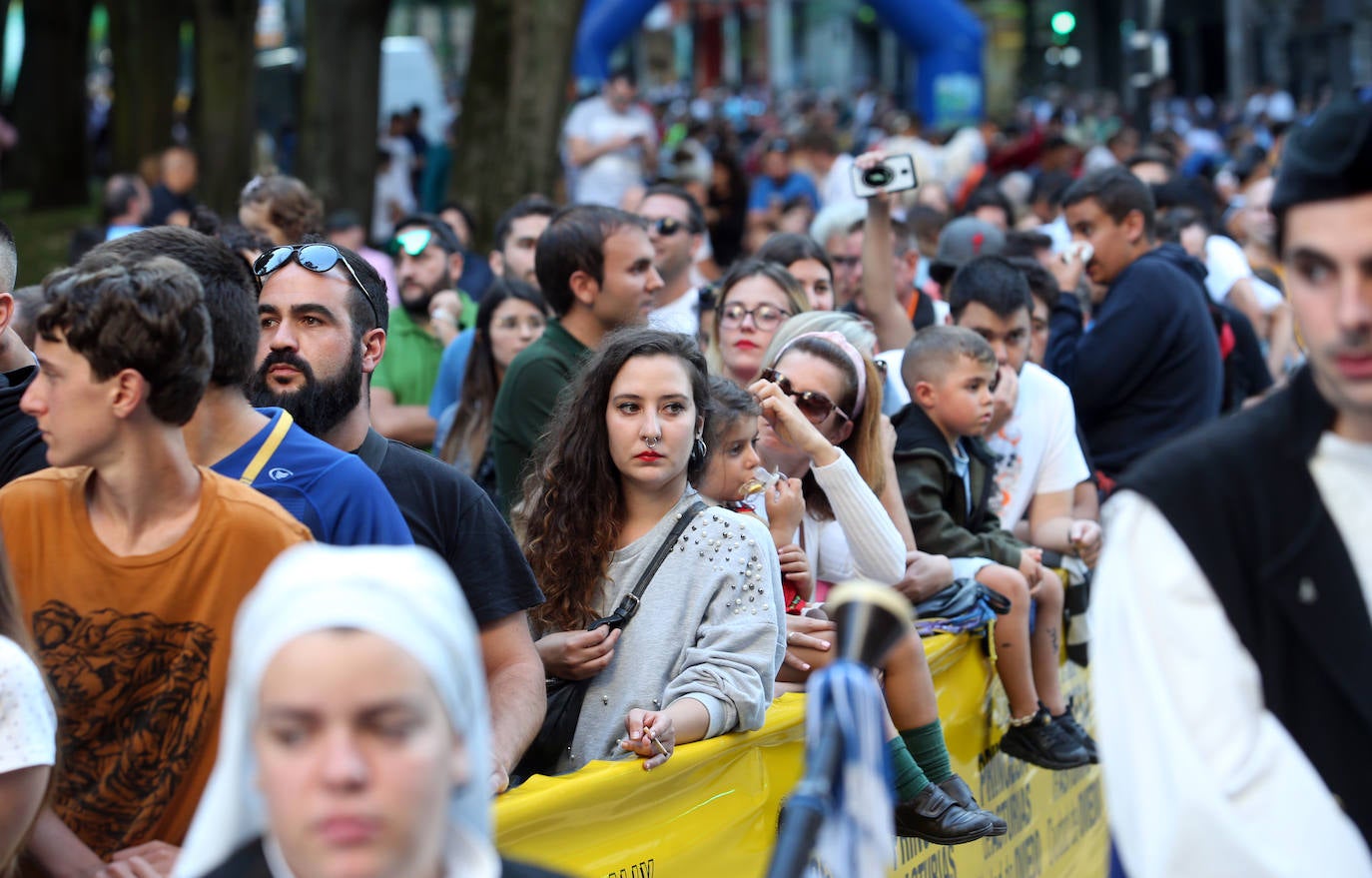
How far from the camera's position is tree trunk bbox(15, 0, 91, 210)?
2716cm

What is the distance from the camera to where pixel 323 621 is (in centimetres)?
202

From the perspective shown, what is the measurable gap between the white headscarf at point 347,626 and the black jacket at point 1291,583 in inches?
37.3

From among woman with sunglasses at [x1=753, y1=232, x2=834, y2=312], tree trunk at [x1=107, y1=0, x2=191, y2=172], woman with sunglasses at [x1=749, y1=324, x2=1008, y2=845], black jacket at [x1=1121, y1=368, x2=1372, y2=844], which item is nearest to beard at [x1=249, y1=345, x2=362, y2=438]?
woman with sunglasses at [x1=749, y1=324, x2=1008, y2=845]

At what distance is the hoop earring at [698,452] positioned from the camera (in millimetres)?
4926

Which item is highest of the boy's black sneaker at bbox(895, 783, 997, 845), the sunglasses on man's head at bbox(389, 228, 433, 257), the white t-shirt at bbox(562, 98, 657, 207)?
the white t-shirt at bbox(562, 98, 657, 207)

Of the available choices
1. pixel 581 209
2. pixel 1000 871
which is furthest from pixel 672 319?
pixel 1000 871

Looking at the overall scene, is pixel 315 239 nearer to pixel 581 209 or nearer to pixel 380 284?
pixel 380 284

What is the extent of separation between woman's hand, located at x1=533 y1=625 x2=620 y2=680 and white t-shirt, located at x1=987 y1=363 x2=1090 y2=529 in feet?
9.93

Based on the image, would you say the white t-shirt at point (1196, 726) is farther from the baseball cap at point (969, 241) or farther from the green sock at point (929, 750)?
the baseball cap at point (969, 241)

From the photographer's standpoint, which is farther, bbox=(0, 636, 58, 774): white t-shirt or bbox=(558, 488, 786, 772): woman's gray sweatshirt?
bbox=(558, 488, 786, 772): woman's gray sweatshirt

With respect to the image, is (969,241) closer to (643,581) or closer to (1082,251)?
(1082,251)

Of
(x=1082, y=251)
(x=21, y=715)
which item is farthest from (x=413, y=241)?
(x=21, y=715)

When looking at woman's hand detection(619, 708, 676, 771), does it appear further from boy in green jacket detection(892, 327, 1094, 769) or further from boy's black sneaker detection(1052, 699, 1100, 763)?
boy's black sneaker detection(1052, 699, 1100, 763)

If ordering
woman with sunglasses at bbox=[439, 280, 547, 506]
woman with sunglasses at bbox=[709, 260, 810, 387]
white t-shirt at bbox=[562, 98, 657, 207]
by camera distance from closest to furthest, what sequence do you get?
1. woman with sunglasses at bbox=[709, 260, 810, 387]
2. woman with sunglasses at bbox=[439, 280, 547, 506]
3. white t-shirt at bbox=[562, 98, 657, 207]
